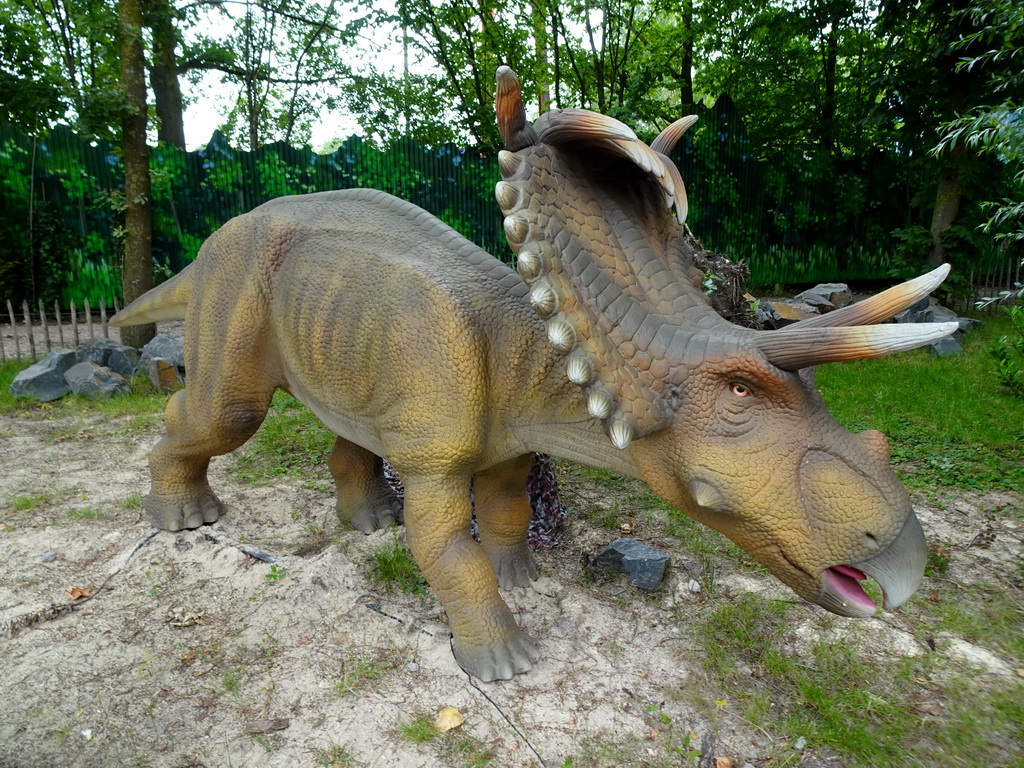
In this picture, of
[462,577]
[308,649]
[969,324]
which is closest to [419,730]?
[462,577]

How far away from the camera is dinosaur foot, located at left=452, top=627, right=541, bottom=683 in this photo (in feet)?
7.72

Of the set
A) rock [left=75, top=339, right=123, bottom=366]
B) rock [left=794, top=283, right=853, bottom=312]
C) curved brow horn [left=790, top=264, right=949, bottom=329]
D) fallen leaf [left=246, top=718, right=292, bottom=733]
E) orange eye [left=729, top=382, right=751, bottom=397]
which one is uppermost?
rock [left=794, top=283, right=853, bottom=312]

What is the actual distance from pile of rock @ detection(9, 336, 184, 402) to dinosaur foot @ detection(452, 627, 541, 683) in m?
4.70

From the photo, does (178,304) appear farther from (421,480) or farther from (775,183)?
(775,183)

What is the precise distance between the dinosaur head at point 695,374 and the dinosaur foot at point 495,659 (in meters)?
0.88

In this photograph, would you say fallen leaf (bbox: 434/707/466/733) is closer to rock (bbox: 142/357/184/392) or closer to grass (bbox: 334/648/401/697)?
grass (bbox: 334/648/401/697)

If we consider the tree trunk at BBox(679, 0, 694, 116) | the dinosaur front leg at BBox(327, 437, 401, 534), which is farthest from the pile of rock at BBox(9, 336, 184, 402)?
the tree trunk at BBox(679, 0, 694, 116)

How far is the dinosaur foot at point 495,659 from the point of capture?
2.35 meters

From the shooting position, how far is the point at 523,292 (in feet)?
7.22

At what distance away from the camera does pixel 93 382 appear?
5.82 m

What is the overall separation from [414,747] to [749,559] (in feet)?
5.57

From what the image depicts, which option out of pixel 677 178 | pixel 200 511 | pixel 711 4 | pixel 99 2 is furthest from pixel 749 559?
pixel 711 4

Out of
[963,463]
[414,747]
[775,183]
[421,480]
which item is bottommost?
[414,747]

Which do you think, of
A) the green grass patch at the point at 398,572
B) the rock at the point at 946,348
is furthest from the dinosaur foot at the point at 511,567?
the rock at the point at 946,348
